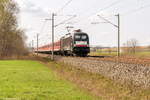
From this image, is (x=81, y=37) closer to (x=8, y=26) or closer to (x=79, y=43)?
(x=79, y=43)

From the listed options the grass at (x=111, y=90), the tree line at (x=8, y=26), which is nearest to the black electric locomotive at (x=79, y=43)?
the grass at (x=111, y=90)

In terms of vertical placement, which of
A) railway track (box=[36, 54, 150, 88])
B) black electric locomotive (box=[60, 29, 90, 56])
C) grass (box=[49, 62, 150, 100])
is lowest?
grass (box=[49, 62, 150, 100])

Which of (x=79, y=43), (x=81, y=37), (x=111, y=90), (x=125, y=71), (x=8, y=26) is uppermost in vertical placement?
(x=8, y=26)

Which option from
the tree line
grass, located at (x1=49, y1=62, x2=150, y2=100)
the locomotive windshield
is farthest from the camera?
the tree line

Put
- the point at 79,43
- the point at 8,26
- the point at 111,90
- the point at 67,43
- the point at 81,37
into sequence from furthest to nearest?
the point at 8,26 < the point at 67,43 < the point at 81,37 < the point at 79,43 < the point at 111,90

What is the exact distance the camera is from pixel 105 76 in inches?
766

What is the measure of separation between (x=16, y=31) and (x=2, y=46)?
4788mm

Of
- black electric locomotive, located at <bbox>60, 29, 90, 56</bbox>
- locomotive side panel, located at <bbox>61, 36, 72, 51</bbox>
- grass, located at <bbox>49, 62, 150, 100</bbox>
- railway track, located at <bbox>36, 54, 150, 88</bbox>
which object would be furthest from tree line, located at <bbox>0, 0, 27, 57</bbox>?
grass, located at <bbox>49, 62, 150, 100</bbox>

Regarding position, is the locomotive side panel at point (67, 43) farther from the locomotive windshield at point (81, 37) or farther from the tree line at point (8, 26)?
the tree line at point (8, 26)

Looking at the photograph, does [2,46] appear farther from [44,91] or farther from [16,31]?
[44,91]

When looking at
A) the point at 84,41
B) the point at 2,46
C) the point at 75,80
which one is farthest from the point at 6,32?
the point at 75,80

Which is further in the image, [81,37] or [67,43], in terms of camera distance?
[67,43]

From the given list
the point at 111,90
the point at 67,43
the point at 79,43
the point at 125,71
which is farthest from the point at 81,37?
the point at 111,90

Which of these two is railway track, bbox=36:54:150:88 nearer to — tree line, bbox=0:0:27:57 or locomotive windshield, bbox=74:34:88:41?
locomotive windshield, bbox=74:34:88:41
